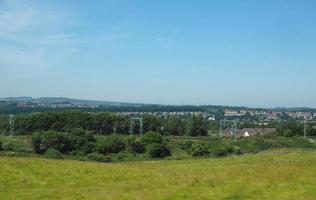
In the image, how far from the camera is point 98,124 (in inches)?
7480

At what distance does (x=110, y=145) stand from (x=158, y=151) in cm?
1226

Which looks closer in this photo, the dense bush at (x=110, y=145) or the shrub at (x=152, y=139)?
the dense bush at (x=110, y=145)

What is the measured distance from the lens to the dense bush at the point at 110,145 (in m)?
113

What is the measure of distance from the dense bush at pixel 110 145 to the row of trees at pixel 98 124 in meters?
66.5

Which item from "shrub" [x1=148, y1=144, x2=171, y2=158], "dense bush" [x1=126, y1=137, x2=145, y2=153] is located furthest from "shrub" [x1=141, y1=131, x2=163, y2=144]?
"shrub" [x1=148, y1=144, x2=171, y2=158]

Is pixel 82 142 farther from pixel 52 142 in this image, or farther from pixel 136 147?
pixel 136 147

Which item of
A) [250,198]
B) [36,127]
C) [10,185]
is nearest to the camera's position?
[250,198]

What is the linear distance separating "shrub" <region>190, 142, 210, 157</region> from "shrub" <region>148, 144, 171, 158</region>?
5.13 m

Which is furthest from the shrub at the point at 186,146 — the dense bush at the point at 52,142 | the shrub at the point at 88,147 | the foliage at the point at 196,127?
the foliage at the point at 196,127

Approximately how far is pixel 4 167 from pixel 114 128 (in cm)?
15876

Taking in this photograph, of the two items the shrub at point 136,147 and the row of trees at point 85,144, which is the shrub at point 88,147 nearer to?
the row of trees at point 85,144

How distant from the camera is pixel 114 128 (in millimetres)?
191375

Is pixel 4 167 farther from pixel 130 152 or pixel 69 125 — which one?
pixel 69 125

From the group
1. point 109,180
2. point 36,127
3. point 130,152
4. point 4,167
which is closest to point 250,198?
point 109,180
